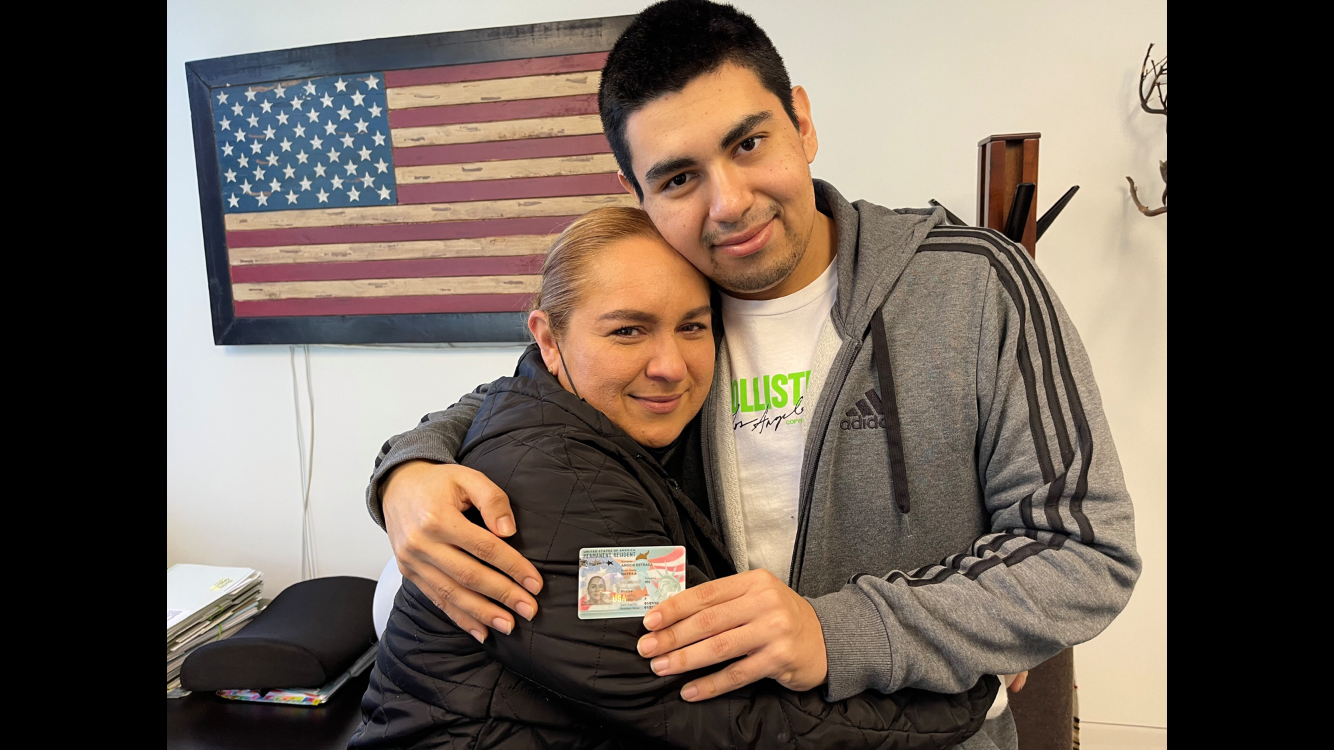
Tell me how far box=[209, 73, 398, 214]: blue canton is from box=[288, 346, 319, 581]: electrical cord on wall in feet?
2.08

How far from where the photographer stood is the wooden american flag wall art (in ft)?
8.11

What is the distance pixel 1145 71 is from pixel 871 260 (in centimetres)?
143

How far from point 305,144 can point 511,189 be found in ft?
2.84

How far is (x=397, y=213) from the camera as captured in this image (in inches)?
105

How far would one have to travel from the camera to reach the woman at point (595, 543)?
1016 millimetres

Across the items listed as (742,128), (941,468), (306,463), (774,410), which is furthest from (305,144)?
(941,468)

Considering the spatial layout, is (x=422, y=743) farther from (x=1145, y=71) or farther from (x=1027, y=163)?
(x=1145, y=71)

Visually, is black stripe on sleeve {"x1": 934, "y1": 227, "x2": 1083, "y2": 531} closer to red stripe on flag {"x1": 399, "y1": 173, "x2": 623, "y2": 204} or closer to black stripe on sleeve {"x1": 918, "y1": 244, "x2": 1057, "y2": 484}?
black stripe on sleeve {"x1": 918, "y1": 244, "x2": 1057, "y2": 484}

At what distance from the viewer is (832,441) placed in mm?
1324

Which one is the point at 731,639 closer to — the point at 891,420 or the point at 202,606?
the point at 891,420

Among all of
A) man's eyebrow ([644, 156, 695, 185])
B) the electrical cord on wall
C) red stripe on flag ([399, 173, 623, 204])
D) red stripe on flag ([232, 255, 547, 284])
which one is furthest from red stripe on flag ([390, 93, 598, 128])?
man's eyebrow ([644, 156, 695, 185])

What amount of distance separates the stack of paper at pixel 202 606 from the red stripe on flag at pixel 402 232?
4.25 ft

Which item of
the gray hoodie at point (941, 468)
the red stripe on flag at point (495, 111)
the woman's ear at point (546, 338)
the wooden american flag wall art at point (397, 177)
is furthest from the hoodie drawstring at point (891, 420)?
the red stripe on flag at point (495, 111)
